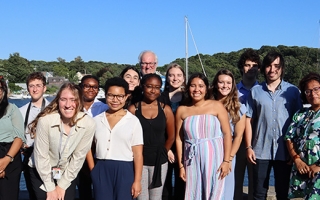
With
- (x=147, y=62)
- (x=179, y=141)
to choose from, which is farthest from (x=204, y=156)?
(x=147, y=62)

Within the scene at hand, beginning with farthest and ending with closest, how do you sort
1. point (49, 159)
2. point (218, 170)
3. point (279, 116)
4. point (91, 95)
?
point (91, 95) < point (279, 116) < point (218, 170) < point (49, 159)

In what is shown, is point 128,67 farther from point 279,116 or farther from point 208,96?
point 279,116

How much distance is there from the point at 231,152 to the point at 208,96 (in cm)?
75

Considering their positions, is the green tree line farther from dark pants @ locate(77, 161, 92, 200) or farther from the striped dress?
the striped dress

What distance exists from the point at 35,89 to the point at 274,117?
120 inches

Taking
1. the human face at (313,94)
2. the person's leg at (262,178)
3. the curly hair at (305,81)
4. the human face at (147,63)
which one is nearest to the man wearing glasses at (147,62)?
the human face at (147,63)

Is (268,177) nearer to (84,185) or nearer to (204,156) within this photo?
(204,156)

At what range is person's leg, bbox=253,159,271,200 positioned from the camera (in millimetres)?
4473

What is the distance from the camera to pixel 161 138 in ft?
13.9

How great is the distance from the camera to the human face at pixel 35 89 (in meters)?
4.55

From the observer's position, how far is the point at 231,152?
430 cm

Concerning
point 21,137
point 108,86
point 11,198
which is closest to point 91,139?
point 108,86

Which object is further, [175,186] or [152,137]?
[175,186]

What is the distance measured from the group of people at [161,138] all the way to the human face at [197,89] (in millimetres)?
12
